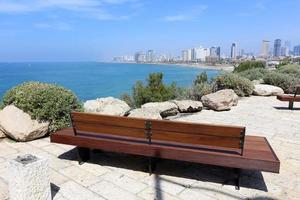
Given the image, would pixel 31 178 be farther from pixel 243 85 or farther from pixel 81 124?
pixel 243 85

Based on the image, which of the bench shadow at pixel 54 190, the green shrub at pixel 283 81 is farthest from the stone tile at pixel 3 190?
the green shrub at pixel 283 81

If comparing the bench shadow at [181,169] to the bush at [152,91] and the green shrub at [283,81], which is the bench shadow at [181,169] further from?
the bush at [152,91]

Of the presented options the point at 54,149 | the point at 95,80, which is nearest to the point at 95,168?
the point at 54,149

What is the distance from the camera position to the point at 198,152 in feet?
11.5

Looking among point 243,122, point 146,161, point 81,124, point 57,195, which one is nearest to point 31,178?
point 57,195

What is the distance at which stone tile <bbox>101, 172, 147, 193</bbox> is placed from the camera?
11.6 ft

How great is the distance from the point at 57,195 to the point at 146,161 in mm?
1615

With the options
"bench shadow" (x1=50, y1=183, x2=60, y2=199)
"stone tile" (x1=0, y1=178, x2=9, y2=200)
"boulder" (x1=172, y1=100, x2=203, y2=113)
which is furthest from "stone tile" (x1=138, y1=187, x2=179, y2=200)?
"boulder" (x1=172, y1=100, x2=203, y2=113)

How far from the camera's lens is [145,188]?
355 cm

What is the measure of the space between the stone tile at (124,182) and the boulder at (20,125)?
96.0 inches

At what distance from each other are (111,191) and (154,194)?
1.91 feet

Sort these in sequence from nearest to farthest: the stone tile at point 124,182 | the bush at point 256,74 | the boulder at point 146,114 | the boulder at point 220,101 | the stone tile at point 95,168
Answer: the stone tile at point 124,182 → the stone tile at point 95,168 → the boulder at point 146,114 → the boulder at point 220,101 → the bush at point 256,74

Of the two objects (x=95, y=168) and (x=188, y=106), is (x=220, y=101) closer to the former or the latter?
(x=188, y=106)

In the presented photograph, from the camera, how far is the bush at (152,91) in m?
18.0
